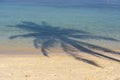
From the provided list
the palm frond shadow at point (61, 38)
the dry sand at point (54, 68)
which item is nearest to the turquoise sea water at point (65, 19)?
the palm frond shadow at point (61, 38)

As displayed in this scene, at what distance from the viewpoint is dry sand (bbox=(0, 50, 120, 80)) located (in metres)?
15.4

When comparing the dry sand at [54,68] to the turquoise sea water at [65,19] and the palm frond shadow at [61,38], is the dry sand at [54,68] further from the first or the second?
the turquoise sea water at [65,19]

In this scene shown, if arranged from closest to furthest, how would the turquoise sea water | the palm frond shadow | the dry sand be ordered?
1. the dry sand
2. the palm frond shadow
3. the turquoise sea water

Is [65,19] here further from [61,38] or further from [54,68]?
[54,68]

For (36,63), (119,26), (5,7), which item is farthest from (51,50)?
(5,7)

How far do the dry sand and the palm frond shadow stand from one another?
649mm

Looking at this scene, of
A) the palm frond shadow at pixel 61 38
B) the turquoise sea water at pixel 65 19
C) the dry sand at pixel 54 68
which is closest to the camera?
the dry sand at pixel 54 68

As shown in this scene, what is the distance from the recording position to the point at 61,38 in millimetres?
25516

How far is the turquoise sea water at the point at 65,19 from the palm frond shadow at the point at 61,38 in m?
0.70

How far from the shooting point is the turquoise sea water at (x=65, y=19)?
25.0 meters

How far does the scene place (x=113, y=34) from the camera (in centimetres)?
2797

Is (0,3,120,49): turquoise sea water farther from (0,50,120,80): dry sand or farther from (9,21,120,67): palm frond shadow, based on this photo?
(0,50,120,80): dry sand

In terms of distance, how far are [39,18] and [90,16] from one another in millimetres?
5189

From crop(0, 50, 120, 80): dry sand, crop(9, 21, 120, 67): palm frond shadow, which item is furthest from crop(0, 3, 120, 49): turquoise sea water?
crop(0, 50, 120, 80): dry sand
